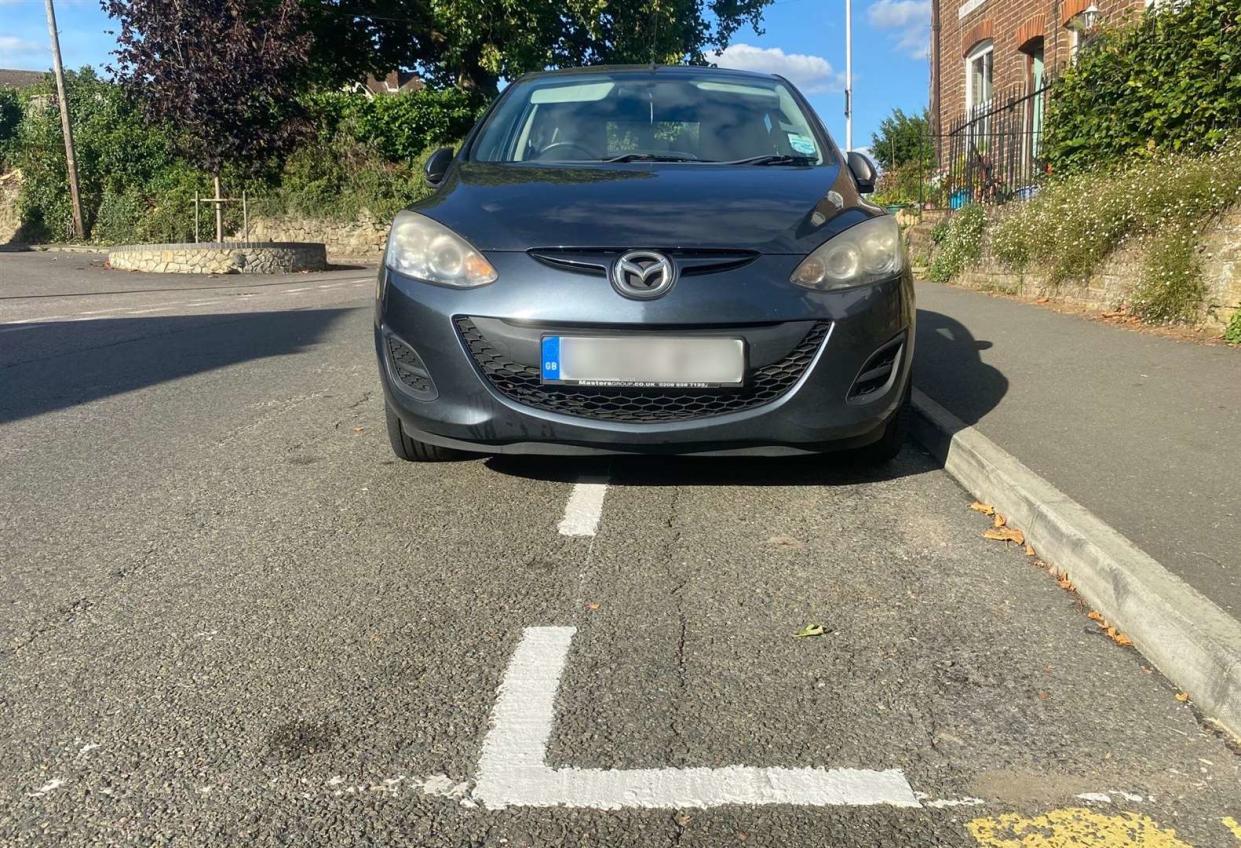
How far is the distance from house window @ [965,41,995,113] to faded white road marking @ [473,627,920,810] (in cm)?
1770

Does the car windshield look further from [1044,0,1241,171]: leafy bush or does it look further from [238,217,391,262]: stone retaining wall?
[238,217,391,262]: stone retaining wall

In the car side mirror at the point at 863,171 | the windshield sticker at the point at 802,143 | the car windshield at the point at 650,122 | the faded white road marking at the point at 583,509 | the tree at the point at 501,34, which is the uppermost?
the tree at the point at 501,34

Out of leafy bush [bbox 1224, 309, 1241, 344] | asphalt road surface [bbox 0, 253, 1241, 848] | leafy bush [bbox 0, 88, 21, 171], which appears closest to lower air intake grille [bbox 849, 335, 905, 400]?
asphalt road surface [bbox 0, 253, 1241, 848]

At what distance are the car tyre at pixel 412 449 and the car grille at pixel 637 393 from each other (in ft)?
2.37

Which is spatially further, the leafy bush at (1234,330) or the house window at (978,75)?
the house window at (978,75)

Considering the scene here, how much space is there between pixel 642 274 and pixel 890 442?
1.41 metres

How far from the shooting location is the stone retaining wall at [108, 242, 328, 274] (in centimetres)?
1850

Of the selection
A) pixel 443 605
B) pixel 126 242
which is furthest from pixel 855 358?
pixel 126 242

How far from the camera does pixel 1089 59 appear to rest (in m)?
9.63

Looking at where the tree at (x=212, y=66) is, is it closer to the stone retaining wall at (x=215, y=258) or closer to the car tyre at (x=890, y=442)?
the stone retaining wall at (x=215, y=258)

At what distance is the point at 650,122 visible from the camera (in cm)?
493

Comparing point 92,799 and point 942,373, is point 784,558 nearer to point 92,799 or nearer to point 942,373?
point 92,799

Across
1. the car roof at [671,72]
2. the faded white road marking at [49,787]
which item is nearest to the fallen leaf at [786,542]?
the faded white road marking at [49,787]

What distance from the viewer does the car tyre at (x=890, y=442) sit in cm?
423
